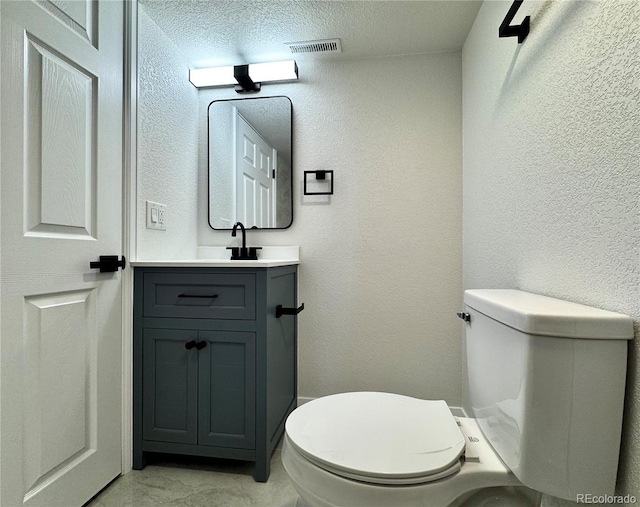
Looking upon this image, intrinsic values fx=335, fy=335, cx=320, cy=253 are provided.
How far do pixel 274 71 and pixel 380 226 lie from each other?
1029 mm

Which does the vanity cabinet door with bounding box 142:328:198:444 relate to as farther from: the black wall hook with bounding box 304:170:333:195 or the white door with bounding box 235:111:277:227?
the black wall hook with bounding box 304:170:333:195

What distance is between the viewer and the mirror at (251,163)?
6.28 feet

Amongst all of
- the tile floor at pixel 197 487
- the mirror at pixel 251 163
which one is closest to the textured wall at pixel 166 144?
the mirror at pixel 251 163

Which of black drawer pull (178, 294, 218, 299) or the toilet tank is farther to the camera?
black drawer pull (178, 294, 218, 299)

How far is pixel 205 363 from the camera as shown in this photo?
1.35 meters

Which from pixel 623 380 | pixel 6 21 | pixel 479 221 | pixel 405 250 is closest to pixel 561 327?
pixel 623 380

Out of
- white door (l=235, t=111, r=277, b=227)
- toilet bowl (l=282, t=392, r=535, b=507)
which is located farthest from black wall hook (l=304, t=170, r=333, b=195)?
toilet bowl (l=282, t=392, r=535, b=507)

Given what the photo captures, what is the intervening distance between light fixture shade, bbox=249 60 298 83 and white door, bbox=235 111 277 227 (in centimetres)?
25

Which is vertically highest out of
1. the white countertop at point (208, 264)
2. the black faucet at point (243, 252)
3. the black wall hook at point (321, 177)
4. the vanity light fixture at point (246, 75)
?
the vanity light fixture at point (246, 75)

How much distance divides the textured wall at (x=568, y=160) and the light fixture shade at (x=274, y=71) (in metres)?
0.95

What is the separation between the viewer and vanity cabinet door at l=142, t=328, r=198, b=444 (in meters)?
1.36

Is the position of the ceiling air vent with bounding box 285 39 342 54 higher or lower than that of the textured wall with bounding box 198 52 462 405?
higher

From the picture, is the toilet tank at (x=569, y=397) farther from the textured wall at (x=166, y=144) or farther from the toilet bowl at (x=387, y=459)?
the textured wall at (x=166, y=144)

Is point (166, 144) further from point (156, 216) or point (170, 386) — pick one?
point (170, 386)
